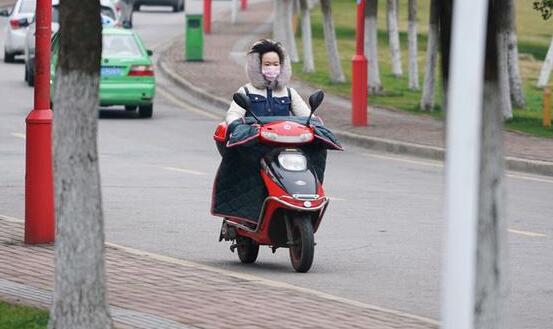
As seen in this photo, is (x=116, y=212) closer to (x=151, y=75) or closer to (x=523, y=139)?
(x=523, y=139)

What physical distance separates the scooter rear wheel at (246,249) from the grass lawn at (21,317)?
3.60 meters

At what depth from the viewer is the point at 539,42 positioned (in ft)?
182

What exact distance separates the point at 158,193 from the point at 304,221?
5817 mm

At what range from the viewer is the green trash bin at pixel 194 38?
39781mm

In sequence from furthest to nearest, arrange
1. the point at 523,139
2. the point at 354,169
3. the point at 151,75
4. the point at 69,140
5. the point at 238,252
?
the point at 151,75 < the point at 523,139 < the point at 354,169 < the point at 238,252 < the point at 69,140

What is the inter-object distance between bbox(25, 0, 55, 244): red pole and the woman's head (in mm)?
1628

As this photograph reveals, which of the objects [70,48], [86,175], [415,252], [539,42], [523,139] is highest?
[70,48]

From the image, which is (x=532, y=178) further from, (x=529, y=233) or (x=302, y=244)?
(x=302, y=244)

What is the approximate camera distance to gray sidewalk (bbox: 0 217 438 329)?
942 centimetres

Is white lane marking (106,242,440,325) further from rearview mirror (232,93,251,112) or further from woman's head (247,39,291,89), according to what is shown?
woman's head (247,39,291,89)

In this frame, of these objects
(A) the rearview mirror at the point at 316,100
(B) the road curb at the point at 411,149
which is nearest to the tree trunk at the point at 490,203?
(A) the rearview mirror at the point at 316,100

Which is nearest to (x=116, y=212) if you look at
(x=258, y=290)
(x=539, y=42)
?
(x=258, y=290)

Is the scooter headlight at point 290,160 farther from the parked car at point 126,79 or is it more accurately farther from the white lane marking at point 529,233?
the parked car at point 126,79

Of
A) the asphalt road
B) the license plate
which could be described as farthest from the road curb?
the license plate
